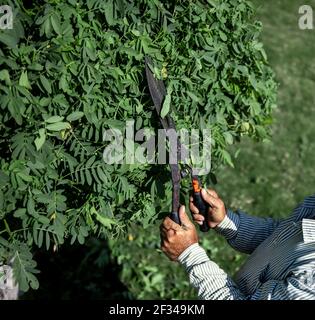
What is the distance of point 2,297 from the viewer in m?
3.38

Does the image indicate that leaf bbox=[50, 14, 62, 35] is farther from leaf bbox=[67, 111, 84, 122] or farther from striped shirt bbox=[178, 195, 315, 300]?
striped shirt bbox=[178, 195, 315, 300]

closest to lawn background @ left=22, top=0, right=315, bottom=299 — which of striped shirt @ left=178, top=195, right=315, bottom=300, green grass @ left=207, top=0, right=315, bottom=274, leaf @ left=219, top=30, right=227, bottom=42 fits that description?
green grass @ left=207, top=0, right=315, bottom=274

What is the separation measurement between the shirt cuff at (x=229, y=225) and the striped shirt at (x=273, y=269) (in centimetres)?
2

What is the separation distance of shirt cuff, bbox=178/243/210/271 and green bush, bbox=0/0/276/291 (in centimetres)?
30

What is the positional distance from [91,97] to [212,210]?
3.04 feet

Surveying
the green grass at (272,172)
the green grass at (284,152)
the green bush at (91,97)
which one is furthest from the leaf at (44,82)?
the green grass at (284,152)

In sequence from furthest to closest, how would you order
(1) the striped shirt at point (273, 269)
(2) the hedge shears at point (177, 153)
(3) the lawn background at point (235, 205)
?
(3) the lawn background at point (235, 205) < (2) the hedge shears at point (177, 153) < (1) the striped shirt at point (273, 269)

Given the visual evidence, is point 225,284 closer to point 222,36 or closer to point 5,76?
point 222,36

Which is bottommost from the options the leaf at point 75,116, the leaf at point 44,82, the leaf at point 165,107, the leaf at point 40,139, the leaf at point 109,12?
the leaf at point 40,139

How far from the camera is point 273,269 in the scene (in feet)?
8.38

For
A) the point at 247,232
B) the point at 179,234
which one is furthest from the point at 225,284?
the point at 247,232

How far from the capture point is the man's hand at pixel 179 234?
104 inches

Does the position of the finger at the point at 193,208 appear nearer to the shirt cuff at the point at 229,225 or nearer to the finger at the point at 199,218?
the finger at the point at 199,218
